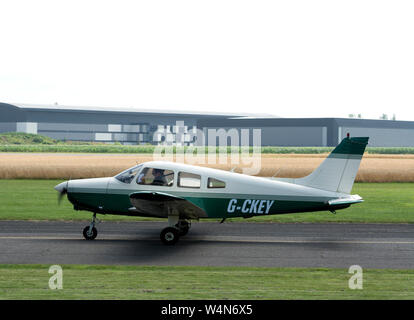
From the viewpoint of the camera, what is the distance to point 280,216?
72.7 ft

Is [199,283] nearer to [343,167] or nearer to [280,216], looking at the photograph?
[343,167]

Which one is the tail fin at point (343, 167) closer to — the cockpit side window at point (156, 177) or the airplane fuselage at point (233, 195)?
the airplane fuselage at point (233, 195)

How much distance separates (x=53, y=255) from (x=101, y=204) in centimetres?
256

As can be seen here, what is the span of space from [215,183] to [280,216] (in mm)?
7116

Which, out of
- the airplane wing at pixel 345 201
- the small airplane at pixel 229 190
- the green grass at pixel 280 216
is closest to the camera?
the airplane wing at pixel 345 201

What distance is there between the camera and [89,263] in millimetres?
12867

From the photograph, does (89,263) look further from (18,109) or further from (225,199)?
(18,109)

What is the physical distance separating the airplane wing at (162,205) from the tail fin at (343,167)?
3.59m

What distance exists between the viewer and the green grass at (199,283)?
928cm

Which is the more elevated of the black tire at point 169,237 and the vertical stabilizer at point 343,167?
the vertical stabilizer at point 343,167

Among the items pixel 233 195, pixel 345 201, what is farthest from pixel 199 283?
pixel 345 201

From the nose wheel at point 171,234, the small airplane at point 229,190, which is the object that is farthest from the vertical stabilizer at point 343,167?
the nose wheel at point 171,234

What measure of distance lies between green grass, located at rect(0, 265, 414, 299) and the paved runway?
3.03ft
